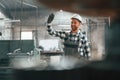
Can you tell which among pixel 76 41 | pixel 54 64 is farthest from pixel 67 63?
pixel 76 41

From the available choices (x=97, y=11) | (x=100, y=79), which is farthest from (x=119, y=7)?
(x=100, y=79)

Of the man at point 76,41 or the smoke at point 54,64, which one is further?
the man at point 76,41

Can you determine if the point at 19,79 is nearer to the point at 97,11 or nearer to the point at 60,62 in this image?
the point at 60,62

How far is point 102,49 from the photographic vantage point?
1.53 ft

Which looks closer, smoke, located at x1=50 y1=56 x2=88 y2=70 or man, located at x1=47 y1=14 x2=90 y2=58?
smoke, located at x1=50 y1=56 x2=88 y2=70

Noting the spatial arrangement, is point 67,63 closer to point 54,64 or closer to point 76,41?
point 54,64

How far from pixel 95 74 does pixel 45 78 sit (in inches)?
4.1

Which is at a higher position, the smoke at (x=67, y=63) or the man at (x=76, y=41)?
the man at (x=76, y=41)

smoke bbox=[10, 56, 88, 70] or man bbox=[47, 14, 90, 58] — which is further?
man bbox=[47, 14, 90, 58]

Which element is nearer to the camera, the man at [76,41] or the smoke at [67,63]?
the smoke at [67,63]

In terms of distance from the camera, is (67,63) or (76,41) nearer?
(67,63)

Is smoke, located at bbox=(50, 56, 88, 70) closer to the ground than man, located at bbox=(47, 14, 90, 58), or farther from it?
closer to the ground

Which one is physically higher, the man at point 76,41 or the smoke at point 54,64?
the man at point 76,41

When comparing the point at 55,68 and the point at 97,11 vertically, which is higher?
the point at 97,11
